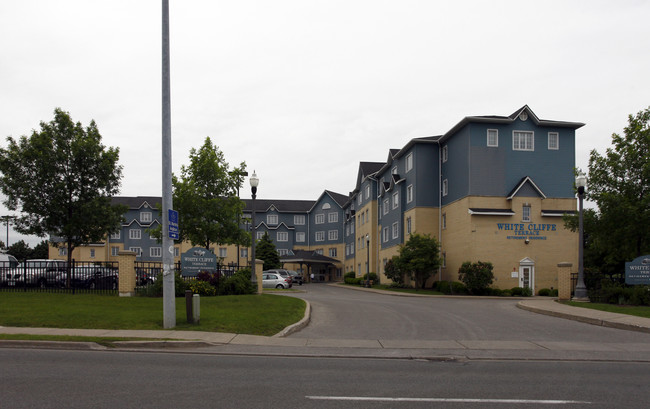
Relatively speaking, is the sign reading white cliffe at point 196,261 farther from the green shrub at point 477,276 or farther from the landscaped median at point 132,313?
the green shrub at point 477,276

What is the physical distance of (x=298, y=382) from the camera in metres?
8.73

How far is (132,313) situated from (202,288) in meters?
6.72

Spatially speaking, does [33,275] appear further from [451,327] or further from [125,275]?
[451,327]

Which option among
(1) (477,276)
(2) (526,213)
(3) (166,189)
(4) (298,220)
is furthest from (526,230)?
(4) (298,220)

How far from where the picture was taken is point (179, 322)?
15.4 metres

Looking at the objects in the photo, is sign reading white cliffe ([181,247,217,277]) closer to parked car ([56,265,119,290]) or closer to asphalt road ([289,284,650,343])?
parked car ([56,265,119,290])

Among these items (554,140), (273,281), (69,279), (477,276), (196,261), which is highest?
(554,140)

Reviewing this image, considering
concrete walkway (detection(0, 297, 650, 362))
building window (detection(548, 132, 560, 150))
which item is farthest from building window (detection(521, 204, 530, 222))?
concrete walkway (detection(0, 297, 650, 362))

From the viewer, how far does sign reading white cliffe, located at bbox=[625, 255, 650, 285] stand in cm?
2278

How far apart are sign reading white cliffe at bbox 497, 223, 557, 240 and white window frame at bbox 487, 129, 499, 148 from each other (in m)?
5.80

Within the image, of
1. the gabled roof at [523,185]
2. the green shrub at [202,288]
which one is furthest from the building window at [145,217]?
the green shrub at [202,288]

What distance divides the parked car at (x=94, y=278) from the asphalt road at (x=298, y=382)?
44.2 ft

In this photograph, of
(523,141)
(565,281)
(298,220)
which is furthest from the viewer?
(298,220)

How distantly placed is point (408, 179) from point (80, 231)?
28.6 m
